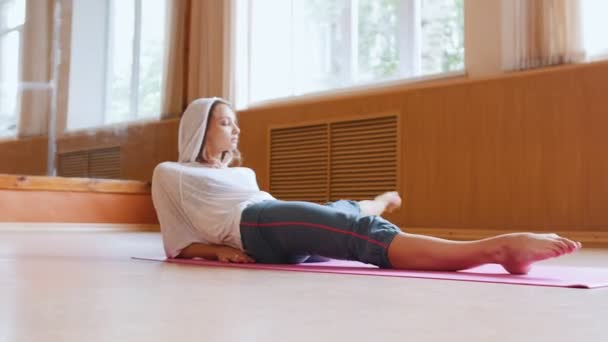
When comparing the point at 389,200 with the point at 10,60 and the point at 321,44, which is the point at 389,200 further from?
the point at 10,60

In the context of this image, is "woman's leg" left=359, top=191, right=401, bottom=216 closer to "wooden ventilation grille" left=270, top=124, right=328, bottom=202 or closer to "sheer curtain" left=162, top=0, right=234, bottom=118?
"wooden ventilation grille" left=270, top=124, right=328, bottom=202

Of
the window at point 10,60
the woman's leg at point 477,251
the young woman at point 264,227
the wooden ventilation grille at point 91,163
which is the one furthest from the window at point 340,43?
the woman's leg at point 477,251

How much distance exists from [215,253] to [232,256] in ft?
0.27

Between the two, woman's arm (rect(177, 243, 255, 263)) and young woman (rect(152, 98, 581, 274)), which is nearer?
young woman (rect(152, 98, 581, 274))

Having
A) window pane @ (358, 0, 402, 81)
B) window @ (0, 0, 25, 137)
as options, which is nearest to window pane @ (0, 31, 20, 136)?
window @ (0, 0, 25, 137)

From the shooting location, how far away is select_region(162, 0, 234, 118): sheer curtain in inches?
220

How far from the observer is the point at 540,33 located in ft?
12.6

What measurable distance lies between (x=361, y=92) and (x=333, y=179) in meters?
→ 0.60

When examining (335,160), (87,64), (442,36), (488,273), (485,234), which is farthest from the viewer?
(87,64)

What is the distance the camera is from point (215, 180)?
217cm

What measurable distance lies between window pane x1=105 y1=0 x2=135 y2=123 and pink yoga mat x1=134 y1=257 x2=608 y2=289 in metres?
4.20

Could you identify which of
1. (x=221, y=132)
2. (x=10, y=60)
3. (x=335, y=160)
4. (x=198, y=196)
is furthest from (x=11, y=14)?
(x=198, y=196)

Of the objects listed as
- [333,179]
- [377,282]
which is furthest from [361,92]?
[377,282]

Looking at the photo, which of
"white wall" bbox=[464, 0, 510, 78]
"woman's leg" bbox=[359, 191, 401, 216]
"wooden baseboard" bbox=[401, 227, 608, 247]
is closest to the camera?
"woman's leg" bbox=[359, 191, 401, 216]
